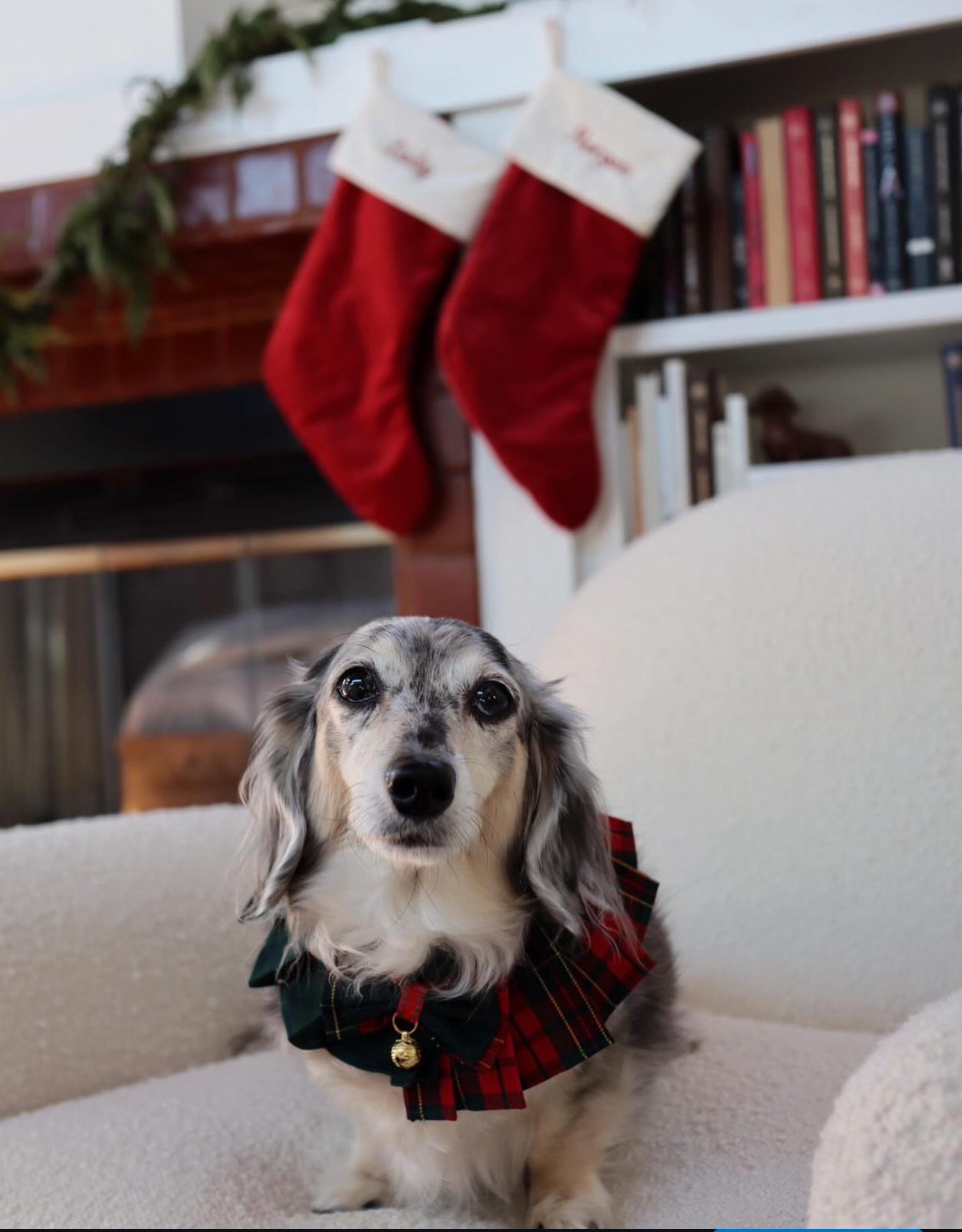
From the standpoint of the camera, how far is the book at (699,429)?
2172 mm

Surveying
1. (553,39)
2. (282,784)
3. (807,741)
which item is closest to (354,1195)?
(282,784)

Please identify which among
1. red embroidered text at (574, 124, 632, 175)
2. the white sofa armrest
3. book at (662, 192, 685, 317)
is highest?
red embroidered text at (574, 124, 632, 175)

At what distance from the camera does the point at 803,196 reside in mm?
2145

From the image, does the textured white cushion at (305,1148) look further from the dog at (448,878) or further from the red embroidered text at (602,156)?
the red embroidered text at (602,156)

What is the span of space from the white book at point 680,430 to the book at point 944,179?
464 mm

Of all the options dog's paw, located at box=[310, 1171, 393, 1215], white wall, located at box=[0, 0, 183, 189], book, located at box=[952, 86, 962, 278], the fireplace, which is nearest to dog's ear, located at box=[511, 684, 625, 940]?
dog's paw, located at box=[310, 1171, 393, 1215]

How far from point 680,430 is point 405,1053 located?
1.54 meters

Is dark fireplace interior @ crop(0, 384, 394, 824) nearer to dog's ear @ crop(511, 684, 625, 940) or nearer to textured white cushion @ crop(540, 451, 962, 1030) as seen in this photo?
textured white cushion @ crop(540, 451, 962, 1030)

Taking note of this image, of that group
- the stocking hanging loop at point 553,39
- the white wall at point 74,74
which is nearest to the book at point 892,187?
the stocking hanging loop at point 553,39

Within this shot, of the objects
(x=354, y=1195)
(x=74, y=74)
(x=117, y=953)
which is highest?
(x=74, y=74)

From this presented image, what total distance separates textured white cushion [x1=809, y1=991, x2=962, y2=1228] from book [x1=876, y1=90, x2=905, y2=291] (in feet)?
5.74

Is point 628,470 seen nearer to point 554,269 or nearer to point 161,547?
point 554,269

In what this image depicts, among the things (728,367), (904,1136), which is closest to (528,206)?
(728,367)

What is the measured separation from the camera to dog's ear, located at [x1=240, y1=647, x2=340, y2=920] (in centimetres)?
92
